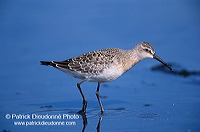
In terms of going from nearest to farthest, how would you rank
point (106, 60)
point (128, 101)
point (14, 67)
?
point (106, 60) → point (128, 101) → point (14, 67)

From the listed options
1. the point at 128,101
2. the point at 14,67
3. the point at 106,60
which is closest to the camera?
the point at 106,60

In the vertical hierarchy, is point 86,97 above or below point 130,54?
below

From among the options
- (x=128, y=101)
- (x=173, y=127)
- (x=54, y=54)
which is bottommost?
(x=173, y=127)

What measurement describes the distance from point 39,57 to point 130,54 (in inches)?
146

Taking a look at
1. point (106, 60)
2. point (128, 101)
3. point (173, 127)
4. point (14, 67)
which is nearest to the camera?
point (173, 127)

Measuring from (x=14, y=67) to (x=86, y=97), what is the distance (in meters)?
2.71

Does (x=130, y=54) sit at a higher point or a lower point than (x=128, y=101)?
higher

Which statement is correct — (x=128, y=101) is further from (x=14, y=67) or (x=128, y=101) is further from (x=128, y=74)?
(x=14, y=67)

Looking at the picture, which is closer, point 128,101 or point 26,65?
point 128,101

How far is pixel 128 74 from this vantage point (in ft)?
43.4

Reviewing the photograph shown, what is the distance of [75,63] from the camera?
35.4 ft

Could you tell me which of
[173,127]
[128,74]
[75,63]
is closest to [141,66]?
[128,74]

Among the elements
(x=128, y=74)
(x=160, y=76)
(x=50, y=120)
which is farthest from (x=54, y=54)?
(x=50, y=120)

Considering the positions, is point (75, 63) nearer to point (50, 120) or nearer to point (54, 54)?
point (50, 120)
